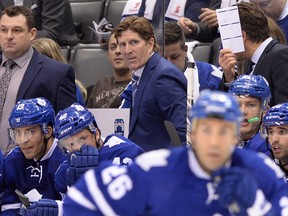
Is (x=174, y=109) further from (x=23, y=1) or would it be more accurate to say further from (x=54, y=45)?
(x=23, y=1)

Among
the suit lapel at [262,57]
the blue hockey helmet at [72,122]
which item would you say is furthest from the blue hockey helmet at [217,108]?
the suit lapel at [262,57]

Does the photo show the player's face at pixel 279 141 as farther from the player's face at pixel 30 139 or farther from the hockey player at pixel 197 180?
the hockey player at pixel 197 180

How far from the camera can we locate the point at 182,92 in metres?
6.12

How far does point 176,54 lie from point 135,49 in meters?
0.70

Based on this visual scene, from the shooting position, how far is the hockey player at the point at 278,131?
555cm

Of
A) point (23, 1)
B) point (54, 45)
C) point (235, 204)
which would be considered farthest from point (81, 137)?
point (23, 1)

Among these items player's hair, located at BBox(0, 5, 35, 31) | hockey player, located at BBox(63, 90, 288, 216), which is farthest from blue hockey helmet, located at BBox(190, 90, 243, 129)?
player's hair, located at BBox(0, 5, 35, 31)

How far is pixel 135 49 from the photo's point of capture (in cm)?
625

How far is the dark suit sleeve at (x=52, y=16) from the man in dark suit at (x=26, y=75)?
4.82ft

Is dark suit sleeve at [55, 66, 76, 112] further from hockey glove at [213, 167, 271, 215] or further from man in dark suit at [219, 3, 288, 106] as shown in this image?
hockey glove at [213, 167, 271, 215]

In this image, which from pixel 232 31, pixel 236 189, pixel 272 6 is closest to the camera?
pixel 236 189

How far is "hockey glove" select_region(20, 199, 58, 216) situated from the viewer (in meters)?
5.73

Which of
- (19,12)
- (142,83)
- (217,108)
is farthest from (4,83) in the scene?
(217,108)

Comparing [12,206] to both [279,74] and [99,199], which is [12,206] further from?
[99,199]
